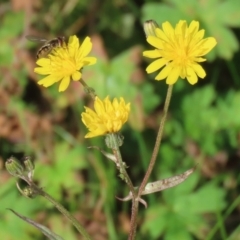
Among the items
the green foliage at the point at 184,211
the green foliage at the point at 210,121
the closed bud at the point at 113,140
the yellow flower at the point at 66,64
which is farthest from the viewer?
the green foliage at the point at 210,121

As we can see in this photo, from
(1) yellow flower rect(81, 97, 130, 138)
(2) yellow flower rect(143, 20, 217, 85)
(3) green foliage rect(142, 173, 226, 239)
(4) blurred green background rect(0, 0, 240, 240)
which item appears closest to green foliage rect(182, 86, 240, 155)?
(4) blurred green background rect(0, 0, 240, 240)

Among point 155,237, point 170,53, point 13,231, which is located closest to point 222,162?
point 155,237

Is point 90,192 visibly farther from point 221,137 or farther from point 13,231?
point 221,137

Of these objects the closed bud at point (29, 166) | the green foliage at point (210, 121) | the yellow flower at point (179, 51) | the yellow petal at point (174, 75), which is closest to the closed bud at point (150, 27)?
the yellow flower at point (179, 51)

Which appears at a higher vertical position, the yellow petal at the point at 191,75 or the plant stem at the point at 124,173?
the yellow petal at the point at 191,75

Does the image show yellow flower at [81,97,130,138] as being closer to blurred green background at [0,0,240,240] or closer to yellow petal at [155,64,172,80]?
yellow petal at [155,64,172,80]

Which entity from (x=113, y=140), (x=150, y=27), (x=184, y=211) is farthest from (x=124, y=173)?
(x=184, y=211)

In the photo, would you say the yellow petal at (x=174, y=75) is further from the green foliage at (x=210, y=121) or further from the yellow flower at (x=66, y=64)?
the green foliage at (x=210, y=121)
